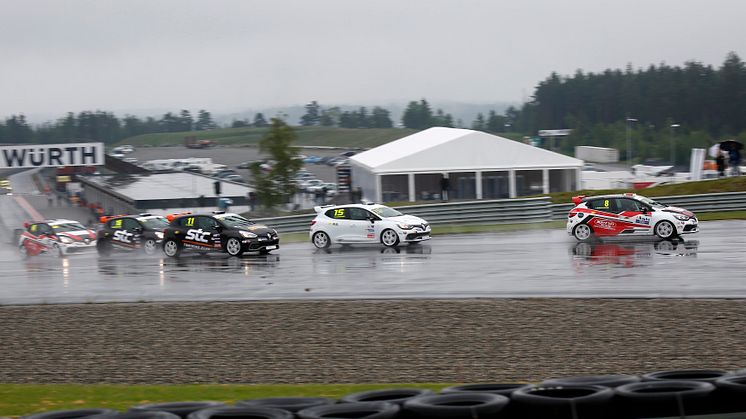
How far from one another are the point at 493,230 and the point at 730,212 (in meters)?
9.14

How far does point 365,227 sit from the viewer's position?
27.9m

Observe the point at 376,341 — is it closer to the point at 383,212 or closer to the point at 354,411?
the point at 354,411

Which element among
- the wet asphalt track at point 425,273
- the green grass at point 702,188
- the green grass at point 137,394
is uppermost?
the green grass at point 702,188

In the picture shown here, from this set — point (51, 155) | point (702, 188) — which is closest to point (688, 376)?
point (702, 188)

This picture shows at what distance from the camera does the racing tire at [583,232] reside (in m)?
26.5

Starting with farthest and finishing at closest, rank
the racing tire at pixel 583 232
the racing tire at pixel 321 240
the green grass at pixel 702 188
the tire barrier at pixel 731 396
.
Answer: the green grass at pixel 702 188 → the racing tire at pixel 321 240 → the racing tire at pixel 583 232 → the tire barrier at pixel 731 396

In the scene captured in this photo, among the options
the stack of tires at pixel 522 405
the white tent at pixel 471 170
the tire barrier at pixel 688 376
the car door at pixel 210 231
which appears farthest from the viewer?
the white tent at pixel 471 170

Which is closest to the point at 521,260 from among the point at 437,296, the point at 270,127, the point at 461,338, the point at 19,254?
the point at 437,296

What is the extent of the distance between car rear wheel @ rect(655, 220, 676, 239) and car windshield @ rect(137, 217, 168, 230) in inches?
651

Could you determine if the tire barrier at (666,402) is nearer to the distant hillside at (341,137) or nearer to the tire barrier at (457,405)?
the tire barrier at (457,405)

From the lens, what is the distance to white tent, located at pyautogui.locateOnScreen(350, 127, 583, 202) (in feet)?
170

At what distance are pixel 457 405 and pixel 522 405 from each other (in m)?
0.53

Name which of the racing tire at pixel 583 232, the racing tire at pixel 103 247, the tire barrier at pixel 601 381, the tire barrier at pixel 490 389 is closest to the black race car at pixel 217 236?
the racing tire at pixel 103 247

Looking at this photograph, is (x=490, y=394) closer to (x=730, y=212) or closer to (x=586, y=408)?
(x=586, y=408)
